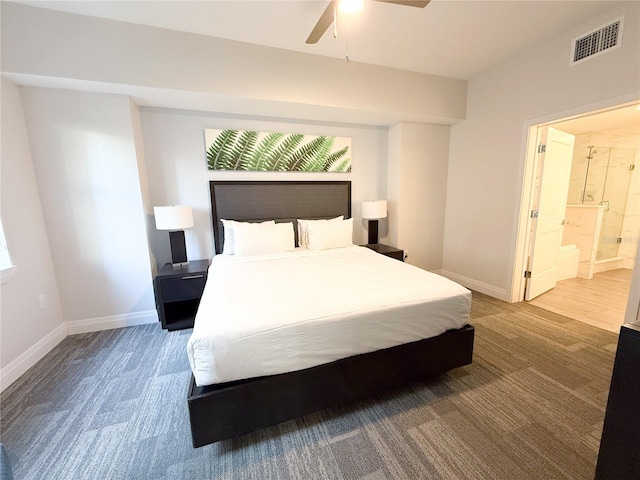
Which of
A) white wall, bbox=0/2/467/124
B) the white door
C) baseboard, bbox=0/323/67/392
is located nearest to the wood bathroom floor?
the white door

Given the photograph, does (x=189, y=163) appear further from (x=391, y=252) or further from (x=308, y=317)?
(x=391, y=252)

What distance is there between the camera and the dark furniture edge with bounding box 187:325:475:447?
1.30 m

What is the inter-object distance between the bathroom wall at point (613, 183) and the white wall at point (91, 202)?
6.64 metres

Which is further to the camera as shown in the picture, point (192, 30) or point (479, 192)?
point (479, 192)

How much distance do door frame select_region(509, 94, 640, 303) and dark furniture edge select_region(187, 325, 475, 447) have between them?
1808mm

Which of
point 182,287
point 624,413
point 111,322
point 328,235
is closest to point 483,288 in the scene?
point 328,235

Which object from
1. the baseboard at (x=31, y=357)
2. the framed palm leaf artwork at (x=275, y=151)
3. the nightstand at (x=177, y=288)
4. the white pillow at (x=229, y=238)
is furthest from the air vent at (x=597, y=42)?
the baseboard at (x=31, y=357)

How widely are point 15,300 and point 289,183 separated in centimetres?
263

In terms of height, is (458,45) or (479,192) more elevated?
(458,45)

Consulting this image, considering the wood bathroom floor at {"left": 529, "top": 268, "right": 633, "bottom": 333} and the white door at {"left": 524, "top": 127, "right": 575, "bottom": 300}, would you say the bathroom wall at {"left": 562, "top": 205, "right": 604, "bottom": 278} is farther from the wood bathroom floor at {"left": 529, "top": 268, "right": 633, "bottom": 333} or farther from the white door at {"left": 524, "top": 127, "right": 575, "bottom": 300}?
the white door at {"left": 524, "top": 127, "right": 575, "bottom": 300}

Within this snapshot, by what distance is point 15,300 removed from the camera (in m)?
2.02

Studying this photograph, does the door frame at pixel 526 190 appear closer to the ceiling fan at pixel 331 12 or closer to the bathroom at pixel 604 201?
the bathroom at pixel 604 201

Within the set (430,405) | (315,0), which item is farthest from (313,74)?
(430,405)

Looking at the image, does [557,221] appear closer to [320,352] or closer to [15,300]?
[320,352]
